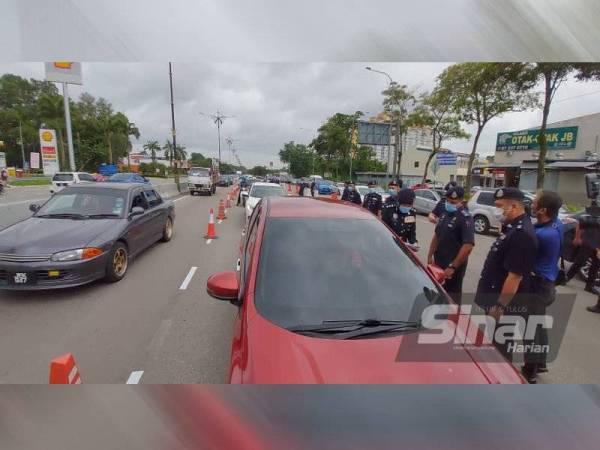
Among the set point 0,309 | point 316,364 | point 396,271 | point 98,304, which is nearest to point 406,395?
point 316,364

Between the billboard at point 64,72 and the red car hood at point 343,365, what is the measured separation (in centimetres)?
134

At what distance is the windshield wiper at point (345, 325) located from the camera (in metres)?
1.71

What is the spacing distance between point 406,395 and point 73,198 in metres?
6.20

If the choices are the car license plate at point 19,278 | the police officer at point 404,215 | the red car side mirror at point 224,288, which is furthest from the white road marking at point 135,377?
the police officer at point 404,215

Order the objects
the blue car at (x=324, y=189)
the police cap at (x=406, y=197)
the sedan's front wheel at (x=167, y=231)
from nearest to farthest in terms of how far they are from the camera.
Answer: the police cap at (x=406, y=197), the sedan's front wheel at (x=167, y=231), the blue car at (x=324, y=189)

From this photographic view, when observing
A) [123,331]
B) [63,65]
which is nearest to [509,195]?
[63,65]

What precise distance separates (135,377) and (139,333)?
33.2 inches

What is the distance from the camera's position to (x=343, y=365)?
1.45 m

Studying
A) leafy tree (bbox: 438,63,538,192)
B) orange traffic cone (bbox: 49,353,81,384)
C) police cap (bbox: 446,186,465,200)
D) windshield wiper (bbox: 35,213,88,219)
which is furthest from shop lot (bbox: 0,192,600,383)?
leafy tree (bbox: 438,63,538,192)

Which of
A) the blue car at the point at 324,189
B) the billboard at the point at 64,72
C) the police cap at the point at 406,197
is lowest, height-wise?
the blue car at the point at 324,189

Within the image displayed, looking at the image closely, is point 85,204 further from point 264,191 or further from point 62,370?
point 264,191

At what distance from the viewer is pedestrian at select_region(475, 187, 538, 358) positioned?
2633 millimetres

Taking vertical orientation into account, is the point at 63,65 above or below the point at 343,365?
above

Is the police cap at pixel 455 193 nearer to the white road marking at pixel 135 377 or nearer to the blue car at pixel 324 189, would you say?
the white road marking at pixel 135 377
